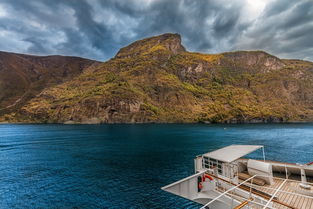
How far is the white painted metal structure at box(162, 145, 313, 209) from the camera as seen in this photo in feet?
49.9

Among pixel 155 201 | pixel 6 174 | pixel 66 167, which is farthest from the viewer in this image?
pixel 66 167

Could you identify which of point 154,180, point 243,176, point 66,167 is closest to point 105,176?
point 154,180

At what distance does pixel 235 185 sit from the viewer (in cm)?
1733

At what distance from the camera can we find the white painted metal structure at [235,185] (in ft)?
49.9

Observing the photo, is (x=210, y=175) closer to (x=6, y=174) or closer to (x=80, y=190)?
(x=80, y=190)

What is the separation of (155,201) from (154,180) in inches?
320

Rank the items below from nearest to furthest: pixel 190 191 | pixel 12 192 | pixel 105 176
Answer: pixel 190 191 < pixel 12 192 < pixel 105 176

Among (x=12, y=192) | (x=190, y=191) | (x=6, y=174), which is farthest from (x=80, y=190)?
(x=6, y=174)

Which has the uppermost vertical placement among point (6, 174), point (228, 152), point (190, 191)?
point (228, 152)

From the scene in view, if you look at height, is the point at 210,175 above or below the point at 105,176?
above

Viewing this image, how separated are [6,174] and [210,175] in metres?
42.5

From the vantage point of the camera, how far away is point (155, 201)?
23.8m

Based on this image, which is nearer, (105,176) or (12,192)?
(12,192)

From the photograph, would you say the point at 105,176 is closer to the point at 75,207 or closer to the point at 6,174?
the point at 75,207
